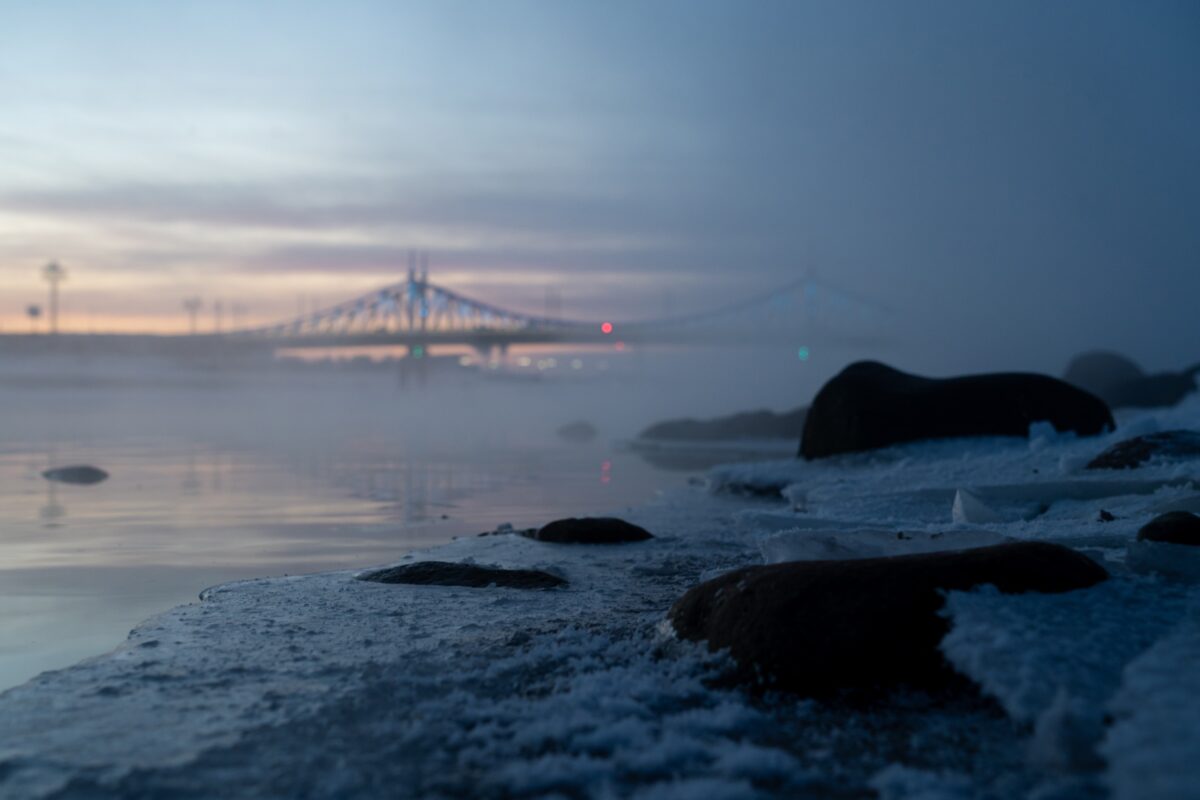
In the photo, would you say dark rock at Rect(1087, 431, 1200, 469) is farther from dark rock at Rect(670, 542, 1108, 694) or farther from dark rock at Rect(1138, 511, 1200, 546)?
dark rock at Rect(670, 542, 1108, 694)

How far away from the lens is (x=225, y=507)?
916cm

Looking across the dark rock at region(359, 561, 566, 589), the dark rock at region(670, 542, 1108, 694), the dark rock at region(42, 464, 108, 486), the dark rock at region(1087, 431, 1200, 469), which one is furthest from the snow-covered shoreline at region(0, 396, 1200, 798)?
the dark rock at region(42, 464, 108, 486)

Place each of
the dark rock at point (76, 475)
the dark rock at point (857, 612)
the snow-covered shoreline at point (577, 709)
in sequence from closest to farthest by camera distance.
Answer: the snow-covered shoreline at point (577, 709)
the dark rock at point (857, 612)
the dark rock at point (76, 475)

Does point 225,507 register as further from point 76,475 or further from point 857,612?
point 857,612

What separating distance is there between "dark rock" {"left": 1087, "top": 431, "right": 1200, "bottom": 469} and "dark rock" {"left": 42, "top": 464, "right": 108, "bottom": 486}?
9.67m

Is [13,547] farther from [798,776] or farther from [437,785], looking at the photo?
[798,776]

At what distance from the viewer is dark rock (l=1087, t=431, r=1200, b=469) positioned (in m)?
7.41

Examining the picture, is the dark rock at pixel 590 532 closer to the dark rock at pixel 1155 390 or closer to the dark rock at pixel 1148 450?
the dark rock at pixel 1148 450

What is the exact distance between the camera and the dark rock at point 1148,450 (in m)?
7.41

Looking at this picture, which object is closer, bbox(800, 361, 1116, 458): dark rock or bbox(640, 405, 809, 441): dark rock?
bbox(800, 361, 1116, 458): dark rock

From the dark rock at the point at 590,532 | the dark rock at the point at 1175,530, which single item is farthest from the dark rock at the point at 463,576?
the dark rock at the point at 1175,530

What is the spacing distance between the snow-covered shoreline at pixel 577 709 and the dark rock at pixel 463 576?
363mm

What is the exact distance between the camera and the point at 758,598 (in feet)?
11.2

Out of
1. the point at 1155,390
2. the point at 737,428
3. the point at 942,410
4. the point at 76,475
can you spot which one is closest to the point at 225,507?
the point at 76,475
